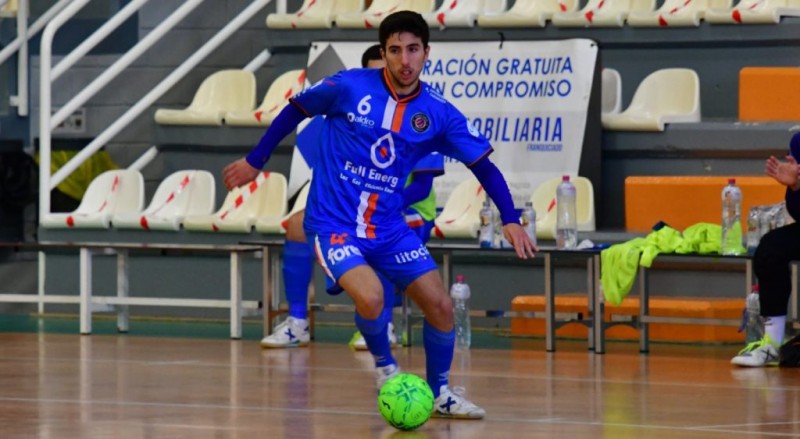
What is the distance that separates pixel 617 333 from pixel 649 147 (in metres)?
1.56

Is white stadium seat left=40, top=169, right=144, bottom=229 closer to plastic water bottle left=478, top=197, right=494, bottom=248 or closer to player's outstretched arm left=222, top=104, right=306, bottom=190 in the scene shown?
plastic water bottle left=478, top=197, right=494, bottom=248

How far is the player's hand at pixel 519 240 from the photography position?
7.40m

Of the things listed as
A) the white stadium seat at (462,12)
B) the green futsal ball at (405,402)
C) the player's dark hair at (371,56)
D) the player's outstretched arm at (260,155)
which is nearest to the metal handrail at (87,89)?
the white stadium seat at (462,12)

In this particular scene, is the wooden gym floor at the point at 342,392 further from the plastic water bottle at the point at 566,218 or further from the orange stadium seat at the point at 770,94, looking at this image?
the orange stadium seat at the point at 770,94

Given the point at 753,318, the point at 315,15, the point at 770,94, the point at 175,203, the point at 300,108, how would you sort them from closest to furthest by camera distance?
the point at 300,108, the point at 753,318, the point at 770,94, the point at 175,203, the point at 315,15

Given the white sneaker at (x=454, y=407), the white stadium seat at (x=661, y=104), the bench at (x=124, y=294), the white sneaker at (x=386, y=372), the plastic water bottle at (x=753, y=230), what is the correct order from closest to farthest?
the white sneaker at (x=454, y=407), the white sneaker at (x=386, y=372), the plastic water bottle at (x=753, y=230), the bench at (x=124, y=294), the white stadium seat at (x=661, y=104)

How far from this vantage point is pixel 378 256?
7.82 m

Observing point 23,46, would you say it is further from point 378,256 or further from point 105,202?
point 378,256

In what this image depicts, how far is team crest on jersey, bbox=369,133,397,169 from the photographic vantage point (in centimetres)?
775

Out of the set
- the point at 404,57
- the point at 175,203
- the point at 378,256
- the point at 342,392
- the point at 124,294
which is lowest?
the point at 342,392

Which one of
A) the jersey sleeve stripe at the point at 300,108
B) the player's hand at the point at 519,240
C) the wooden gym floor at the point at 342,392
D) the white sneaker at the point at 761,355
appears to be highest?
the jersey sleeve stripe at the point at 300,108

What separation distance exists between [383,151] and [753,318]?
396 centimetres

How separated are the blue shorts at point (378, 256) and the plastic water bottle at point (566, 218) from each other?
→ 3886 millimetres

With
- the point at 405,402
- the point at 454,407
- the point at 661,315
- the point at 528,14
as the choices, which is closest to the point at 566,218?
the point at 661,315
